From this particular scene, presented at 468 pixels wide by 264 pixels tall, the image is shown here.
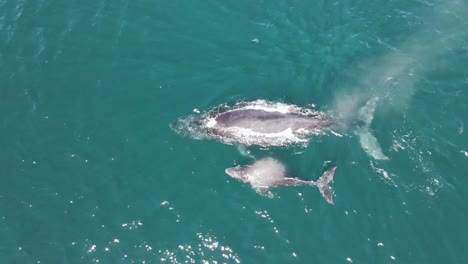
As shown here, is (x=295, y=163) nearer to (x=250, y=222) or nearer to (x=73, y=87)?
(x=250, y=222)

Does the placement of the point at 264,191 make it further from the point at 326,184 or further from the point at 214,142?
the point at 214,142

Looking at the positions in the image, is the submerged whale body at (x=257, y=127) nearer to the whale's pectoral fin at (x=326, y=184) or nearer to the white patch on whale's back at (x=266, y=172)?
the white patch on whale's back at (x=266, y=172)

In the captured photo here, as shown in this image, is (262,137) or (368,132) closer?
(368,132)

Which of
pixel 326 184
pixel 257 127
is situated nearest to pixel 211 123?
pixel 257 127

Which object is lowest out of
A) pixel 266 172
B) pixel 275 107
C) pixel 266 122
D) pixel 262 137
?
pixel 266 172

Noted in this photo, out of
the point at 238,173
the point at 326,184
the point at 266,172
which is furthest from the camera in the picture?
the point at 266,172

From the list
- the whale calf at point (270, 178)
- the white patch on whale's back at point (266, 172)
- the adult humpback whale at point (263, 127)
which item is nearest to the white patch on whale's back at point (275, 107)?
the adult humpback whale at point (263, 127)
